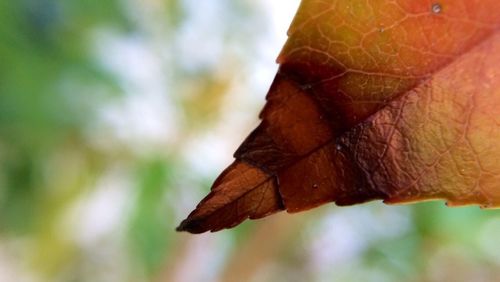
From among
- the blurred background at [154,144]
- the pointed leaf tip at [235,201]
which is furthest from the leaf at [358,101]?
the blurred background at [154,144]

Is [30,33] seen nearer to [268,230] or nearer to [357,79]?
[268,230]

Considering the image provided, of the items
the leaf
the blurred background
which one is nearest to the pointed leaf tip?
the leaf

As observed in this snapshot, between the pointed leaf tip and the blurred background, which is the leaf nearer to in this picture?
the pointed leaf tip

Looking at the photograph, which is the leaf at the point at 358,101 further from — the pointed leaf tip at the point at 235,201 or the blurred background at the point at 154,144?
the blurred background at the point at 154,144

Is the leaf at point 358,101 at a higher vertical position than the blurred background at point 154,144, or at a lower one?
lower

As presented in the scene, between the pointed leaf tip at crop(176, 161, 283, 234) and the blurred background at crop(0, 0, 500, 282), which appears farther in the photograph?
the blurred background at crop(0, 0, 500, 282)

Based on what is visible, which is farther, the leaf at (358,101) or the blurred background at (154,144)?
the blurred background at (154,144)

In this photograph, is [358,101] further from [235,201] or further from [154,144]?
[154,144]
